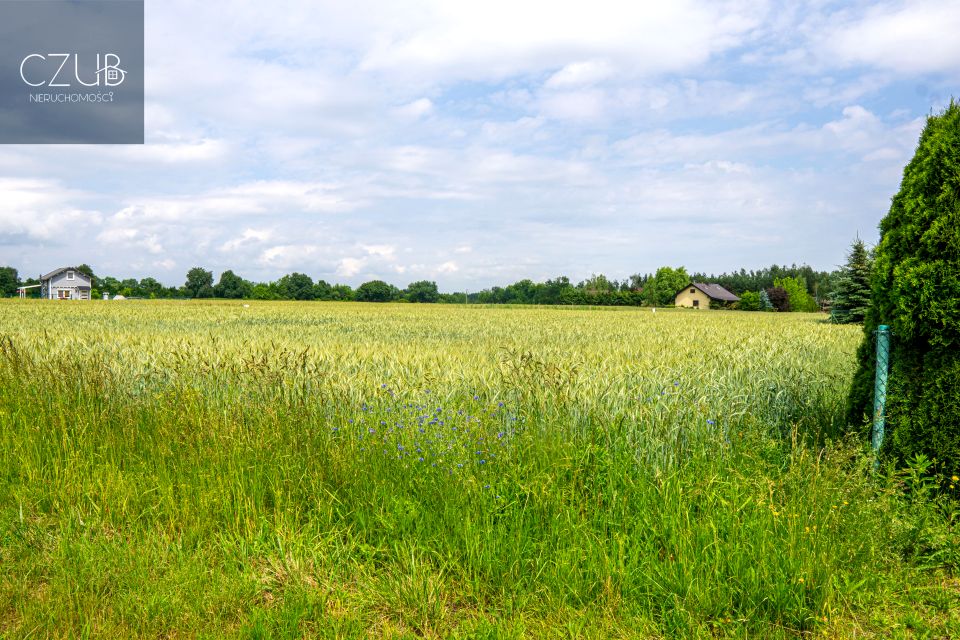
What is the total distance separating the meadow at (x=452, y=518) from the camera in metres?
3.27

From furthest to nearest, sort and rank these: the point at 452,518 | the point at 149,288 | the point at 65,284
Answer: the point at 149,288
the point at 65,284
the point at 452,518

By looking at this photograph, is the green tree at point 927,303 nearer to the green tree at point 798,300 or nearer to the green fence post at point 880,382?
the green fence post at point 880,382

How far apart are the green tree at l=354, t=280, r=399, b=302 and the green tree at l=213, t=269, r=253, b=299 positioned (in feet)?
81.7

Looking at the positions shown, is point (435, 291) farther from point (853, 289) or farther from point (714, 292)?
point (853, 289)

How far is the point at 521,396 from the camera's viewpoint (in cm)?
521

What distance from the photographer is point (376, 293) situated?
340 feet

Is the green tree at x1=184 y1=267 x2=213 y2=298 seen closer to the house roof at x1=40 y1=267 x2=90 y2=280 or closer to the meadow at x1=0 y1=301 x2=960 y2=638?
the house roof at x1=40 y1=267 x2=90 y2=280

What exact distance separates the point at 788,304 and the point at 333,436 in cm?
11760

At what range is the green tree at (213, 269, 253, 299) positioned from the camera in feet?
377

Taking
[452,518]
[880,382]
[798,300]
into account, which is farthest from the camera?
[798,300]

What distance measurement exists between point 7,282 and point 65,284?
30.6 m

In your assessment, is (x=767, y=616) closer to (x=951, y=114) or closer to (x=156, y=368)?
(x=951, y=114)

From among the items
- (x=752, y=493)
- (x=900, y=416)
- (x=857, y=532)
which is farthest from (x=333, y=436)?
(x=900, y=416)

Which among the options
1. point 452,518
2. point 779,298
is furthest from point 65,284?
point 779,298
